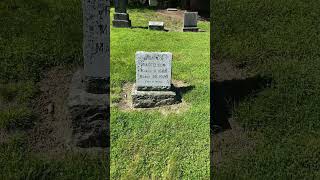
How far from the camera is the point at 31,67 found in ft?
31.6

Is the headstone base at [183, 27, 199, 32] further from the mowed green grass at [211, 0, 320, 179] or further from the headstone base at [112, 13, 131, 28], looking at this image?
the headstone base at [112, 13, 131, 28]

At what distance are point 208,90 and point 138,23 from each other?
208 inches

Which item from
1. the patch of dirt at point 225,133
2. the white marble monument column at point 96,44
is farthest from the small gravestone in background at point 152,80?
the patch of dirt at point 225,133

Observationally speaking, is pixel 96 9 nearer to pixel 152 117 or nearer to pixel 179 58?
pixel 152 117

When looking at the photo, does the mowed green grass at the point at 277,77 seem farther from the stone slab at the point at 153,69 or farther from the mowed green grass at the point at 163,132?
the stone slab at the point at 153,69

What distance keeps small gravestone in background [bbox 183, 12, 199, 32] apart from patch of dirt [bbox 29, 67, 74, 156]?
4.96 meters

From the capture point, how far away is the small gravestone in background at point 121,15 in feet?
41.3

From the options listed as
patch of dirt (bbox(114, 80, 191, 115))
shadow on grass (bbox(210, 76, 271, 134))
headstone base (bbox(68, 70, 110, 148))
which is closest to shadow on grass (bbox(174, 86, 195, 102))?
patch of dirt (bbox(114, 80, 191, 115))

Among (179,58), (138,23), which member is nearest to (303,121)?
(179,58)

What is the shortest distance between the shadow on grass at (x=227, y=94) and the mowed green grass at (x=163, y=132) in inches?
5.4

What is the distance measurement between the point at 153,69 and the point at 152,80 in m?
0.20

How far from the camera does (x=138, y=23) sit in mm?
13438

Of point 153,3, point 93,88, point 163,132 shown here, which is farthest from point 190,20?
point 163,132

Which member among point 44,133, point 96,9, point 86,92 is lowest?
point 44,133
